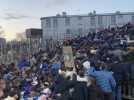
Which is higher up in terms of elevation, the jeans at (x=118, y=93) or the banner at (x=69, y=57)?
the banner at (x=69, y=57)

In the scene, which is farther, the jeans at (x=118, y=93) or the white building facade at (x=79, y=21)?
the white building facade at (x=79, y=21)

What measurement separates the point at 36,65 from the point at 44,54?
51.5 inches

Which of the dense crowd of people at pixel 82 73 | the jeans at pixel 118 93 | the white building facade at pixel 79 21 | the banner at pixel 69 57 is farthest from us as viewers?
the white building facade at pixel 79 21

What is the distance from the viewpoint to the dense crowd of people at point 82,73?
13.5 metres

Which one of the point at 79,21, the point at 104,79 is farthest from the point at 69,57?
the point at 79,21

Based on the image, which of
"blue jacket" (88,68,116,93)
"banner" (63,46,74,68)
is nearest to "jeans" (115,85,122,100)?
"blue jacket" (88,68,116,93)

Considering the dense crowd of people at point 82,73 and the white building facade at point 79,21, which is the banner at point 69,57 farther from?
the white building facade at point 79,21

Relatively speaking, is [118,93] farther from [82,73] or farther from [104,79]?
[82,73]

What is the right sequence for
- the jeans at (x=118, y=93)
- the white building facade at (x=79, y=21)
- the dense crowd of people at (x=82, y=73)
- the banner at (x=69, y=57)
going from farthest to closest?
the white building facade at (x=79, y=21) < the banner at (x=69, y=57) < the jeans at (x=118, y=93) < the dense crowd of people at (x=82, y=73)

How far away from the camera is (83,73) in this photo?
14.7 meters

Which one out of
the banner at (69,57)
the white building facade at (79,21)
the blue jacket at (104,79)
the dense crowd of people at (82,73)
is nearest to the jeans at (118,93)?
the dense crowd of people at (82,73)

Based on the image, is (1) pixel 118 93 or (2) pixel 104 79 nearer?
(2) pixel 104 79

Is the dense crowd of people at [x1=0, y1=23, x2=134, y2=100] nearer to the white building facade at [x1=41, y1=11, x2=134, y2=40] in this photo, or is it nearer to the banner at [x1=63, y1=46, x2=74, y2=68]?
the banner at [x1=63, y1=46, x2=74, y2=68]

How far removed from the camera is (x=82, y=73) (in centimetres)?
1466
